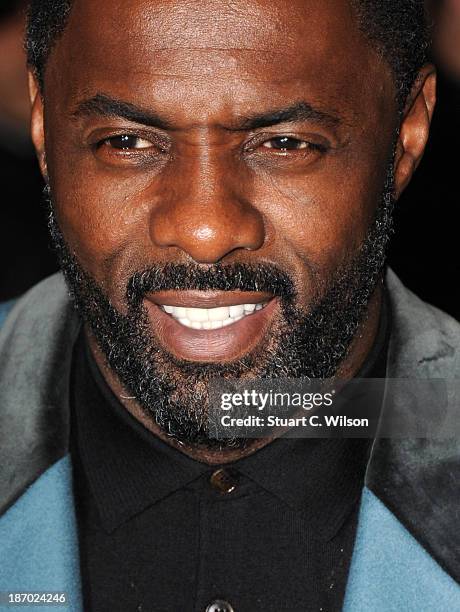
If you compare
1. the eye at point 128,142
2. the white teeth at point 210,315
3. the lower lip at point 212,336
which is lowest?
the lower lip at point 212,336

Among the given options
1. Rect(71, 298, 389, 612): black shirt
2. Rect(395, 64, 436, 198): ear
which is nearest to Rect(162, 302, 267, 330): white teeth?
Rect(71, 298, 389, 612): black shirt

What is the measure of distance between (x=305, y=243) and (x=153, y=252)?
30cm

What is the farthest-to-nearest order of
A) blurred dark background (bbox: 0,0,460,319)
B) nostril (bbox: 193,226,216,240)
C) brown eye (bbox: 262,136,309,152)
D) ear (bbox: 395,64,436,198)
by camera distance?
blurred dark background (bbox: 0,0,460,319), ear (bbox: 395,64,436,198), brown eye (bbox: 262,136,309,152), nostril (bbox: 193,226,216,240)

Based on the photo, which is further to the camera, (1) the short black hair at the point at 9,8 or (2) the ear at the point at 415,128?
(1) the short black hair at the point at 9,8

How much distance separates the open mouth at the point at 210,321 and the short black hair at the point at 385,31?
56 centimetres

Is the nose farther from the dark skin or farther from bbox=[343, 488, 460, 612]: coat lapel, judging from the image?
bbox=[343, 488, 460, 612]: coat lapel

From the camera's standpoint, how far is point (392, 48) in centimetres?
221

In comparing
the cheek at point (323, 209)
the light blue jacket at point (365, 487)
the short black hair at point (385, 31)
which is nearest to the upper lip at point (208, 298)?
the cheek at point (323, 209)

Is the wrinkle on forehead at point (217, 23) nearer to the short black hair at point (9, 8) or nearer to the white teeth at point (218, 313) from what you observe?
the white teeth at point (218, 313)

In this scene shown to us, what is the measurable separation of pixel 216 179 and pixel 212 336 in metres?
0.32

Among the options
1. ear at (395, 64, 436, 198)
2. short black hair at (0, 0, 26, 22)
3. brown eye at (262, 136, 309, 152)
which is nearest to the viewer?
brown eye at (262, 136, 309, 152)

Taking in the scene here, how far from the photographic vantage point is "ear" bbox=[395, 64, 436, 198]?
2.37 metres

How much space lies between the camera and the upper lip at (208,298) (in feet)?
6.83

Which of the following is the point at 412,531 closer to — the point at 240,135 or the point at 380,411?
the point at 380,411
